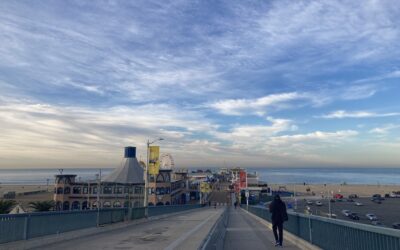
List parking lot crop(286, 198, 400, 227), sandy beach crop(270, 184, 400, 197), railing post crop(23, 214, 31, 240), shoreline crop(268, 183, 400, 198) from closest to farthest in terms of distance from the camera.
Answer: railing post crop(23, 214, 31, 240), parking lot crop(286, 198, 400, 227), shoreline crop(268, 183, 400, 198), sandy beach crop(270, 184, 400, 197)

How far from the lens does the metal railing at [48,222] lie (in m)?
11.2

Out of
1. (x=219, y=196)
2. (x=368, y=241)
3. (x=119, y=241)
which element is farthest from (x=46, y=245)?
(x=219, y=196)

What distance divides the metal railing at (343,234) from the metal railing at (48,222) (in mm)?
8996

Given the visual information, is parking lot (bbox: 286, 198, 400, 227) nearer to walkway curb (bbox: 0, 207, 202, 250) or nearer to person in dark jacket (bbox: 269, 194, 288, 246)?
walkway curb (bbox: 0, 207, 202, 250)

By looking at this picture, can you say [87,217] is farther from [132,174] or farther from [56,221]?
[132,174]

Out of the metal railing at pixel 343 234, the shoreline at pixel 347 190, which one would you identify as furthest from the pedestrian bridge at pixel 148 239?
the shoreline at pixel 347 190

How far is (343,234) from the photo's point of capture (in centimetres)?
851

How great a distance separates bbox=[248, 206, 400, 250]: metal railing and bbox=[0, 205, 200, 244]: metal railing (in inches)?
354

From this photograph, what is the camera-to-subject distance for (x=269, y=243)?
46.9 feet

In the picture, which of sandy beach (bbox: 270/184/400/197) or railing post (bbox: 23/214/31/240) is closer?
railing post (bbox: 23/214/31/240)

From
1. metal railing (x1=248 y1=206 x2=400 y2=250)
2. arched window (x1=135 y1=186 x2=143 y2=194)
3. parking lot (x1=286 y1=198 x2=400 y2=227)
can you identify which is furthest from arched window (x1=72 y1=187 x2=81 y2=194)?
metal railing (x1=248 y1=206 x2=400 y2=250)

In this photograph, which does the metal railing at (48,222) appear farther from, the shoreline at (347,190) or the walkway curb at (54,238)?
the shoreline at (347,190)

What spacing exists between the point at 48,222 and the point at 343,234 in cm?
1011

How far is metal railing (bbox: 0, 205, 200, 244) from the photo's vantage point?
11.2 meters
